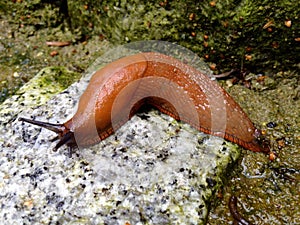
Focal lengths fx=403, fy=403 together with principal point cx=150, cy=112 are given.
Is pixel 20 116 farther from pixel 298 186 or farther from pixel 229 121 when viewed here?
pixel 298 186

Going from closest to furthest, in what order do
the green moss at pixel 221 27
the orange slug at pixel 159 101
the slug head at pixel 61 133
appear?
1. the slug head at pixel 61 133
2. the orange slug at pixel 159 101
3. the green moss at pixel 221 27

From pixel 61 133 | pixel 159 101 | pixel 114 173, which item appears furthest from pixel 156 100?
pixel 61 133

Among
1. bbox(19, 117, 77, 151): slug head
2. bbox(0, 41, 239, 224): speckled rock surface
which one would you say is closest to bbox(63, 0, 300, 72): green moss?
bbox(0, 41, 239, 224): speckled rock surface

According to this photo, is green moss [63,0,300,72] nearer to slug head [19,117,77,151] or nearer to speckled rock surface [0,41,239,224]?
speckled rock surface [0,41,239,224]

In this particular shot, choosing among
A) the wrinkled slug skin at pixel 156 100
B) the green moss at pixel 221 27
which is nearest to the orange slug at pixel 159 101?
the wrinkled slug skin at pixel 156 100

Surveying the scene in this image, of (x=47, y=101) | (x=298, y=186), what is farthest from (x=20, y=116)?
(x=298, y=186)

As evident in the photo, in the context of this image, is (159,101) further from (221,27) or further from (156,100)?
(221,27)

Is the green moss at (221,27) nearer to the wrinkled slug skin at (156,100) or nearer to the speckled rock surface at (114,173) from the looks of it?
the wrinkled slug skin at (156,100)
